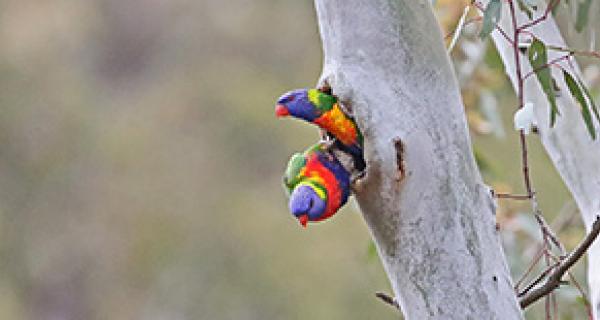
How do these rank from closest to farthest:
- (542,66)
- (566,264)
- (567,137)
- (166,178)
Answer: (566,264), (542,66), (567,137), (166,178)

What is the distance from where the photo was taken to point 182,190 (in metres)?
3.99

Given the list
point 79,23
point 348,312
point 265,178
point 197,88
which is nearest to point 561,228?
point 348,312

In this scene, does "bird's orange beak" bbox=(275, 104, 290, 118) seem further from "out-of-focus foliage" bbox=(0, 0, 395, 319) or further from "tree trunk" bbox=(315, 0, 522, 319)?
"out-of-focus foliage" bbox=(0, 0, 395, 319)

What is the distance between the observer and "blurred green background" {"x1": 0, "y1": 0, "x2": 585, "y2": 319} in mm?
3740

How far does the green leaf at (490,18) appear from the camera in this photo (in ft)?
2.59

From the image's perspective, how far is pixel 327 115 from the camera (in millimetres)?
724

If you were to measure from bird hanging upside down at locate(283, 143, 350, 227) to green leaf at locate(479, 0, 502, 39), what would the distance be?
0.54 feet

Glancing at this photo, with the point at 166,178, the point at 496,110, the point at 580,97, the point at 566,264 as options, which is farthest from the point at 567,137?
the point at 166,178

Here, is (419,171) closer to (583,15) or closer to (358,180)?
(358,180)

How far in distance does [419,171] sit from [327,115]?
79mm

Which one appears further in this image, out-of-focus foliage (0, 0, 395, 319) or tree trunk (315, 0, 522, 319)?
out-of-focus foliage (0, 0, 395, 319)

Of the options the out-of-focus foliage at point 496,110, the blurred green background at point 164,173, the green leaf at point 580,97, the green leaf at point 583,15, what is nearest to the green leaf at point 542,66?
the green leaf at point 580,97

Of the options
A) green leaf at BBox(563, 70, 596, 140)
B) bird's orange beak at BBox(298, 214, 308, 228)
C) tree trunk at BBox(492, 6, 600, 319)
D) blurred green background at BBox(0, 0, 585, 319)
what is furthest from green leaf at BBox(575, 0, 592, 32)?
blurred green background at BBox(0, 0, 585, 319)

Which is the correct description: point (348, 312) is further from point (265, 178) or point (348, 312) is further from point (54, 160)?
point (54, 160)
